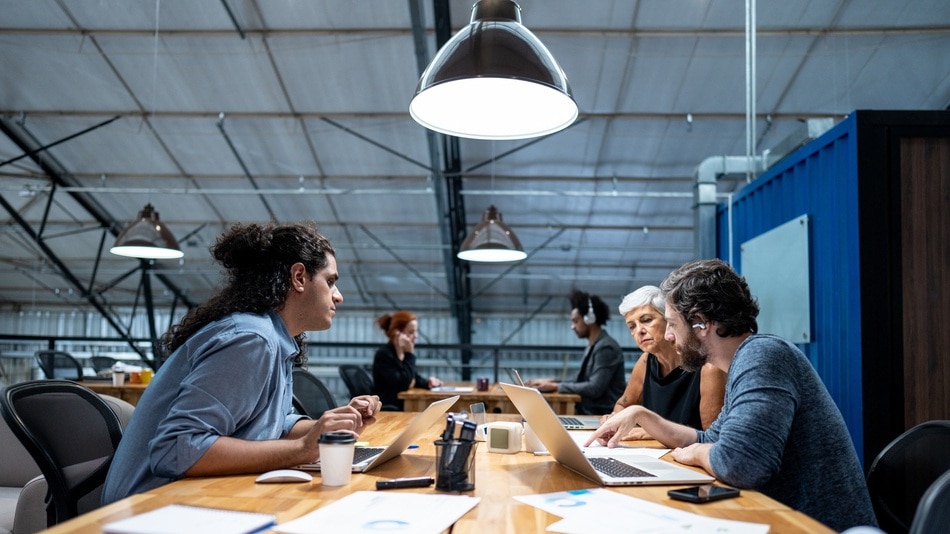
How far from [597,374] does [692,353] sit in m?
3.02

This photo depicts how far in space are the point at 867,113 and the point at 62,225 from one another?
13.2m

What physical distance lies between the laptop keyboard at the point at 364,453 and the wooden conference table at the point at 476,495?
84 mm

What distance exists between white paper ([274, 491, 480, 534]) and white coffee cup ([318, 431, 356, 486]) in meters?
0.11

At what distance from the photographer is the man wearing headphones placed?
18.0 feet

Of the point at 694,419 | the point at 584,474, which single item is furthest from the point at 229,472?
the point at 694,419

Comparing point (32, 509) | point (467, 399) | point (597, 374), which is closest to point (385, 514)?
point (32, 509)

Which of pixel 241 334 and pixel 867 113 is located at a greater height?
pixel 867 113

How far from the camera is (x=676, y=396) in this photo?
3.26m

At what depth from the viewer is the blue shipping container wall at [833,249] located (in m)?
3.45

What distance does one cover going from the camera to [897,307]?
3.37 m

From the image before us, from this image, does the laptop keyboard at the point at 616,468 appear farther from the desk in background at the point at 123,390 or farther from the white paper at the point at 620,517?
the desk in background at the point at 123,390

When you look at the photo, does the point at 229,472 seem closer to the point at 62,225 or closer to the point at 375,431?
the point at 375,431

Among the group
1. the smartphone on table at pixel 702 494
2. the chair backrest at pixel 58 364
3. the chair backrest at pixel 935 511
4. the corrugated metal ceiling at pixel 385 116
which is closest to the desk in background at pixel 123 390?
the chair backrest at pixel 58 364

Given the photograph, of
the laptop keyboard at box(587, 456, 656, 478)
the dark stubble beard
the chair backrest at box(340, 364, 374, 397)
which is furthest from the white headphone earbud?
the laptop keyboard at box(587, 456, 656, 478)
